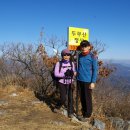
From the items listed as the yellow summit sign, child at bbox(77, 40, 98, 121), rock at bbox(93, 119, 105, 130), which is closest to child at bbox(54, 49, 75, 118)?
child at bbox(77, 40, 98, 121)

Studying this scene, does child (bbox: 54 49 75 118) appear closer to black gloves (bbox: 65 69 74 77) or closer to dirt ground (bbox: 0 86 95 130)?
black gloves (bbox: 65 69 74 77)

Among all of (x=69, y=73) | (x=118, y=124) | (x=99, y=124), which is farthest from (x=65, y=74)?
(x=118, y=124)

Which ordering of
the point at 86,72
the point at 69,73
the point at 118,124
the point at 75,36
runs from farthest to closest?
the point at 75,36 < the point at 118,124 < the point at 69,73 < the point at 86,72

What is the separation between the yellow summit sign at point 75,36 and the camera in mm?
10523

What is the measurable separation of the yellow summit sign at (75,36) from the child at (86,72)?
74 cm

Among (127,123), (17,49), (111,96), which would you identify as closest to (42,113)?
(127,123)

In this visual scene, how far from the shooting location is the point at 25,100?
39.8 ft

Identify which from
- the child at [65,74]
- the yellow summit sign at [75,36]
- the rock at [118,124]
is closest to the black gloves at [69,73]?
the child at [65,74]

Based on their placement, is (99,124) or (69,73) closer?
(99,124)

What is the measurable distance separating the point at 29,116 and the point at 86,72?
1924 millimetres

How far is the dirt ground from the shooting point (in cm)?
905

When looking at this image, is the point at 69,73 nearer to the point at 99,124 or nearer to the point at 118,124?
the point at 99,124

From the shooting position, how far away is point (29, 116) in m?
10.0

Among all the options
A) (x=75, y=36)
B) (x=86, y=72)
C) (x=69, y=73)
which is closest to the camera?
(x=86, y=72)
